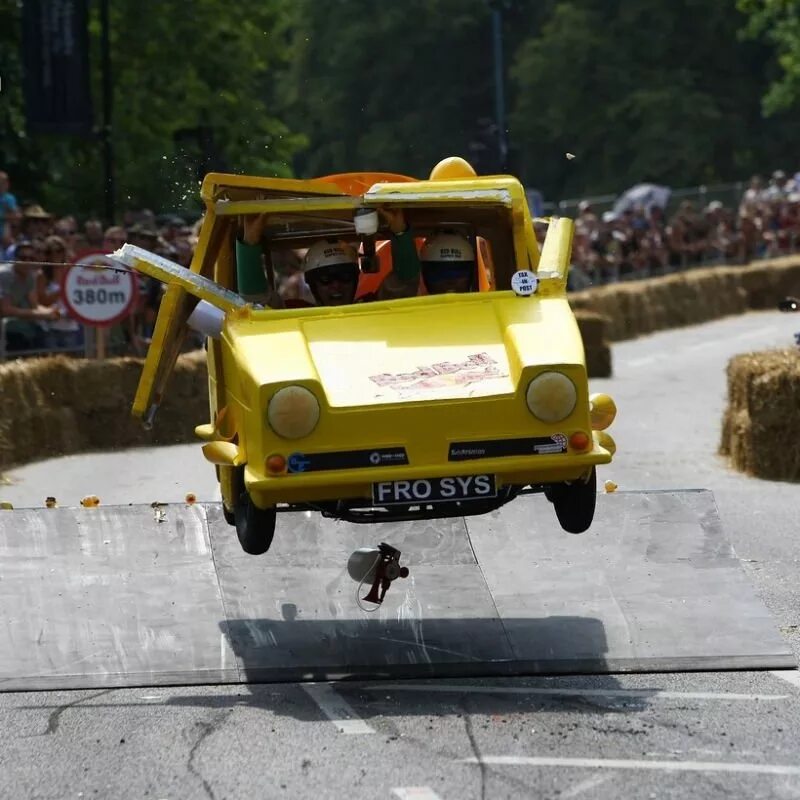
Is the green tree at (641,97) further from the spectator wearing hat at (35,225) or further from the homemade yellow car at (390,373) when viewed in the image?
the homemade yellow car at (390,373)

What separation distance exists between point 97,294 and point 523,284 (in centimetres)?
944

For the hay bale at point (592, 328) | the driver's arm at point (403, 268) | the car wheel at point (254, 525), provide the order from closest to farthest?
the car wheel at point (254, 525)
the driver's arm at point (403, 268)
the hay bale at point (592, 328)

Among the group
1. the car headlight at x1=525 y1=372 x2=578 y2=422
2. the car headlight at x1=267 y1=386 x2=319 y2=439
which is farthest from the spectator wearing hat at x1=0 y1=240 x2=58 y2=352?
the car headlight at x1=525 y1=372 x2=578 y2=422

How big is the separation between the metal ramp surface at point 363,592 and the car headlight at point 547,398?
116 centimetres

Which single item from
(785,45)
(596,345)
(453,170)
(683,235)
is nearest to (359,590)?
(453,170)

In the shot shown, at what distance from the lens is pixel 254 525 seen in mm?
8852

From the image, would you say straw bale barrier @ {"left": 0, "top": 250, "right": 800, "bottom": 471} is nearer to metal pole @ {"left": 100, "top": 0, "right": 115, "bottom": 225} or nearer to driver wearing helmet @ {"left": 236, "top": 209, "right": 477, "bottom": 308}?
metal pole @ {"left": 100, "top": 0, "right": 115, "bottom": 225}

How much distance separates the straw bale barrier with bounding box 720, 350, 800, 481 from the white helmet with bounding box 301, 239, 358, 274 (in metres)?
7.17

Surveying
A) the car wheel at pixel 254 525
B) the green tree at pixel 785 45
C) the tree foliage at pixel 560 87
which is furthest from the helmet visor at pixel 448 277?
the tree foliage at pixel 560 87

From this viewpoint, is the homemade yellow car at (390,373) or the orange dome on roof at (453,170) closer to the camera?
the homemade yellow car at (390,373)

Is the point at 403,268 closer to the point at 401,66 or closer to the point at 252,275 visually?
the point at 252,275

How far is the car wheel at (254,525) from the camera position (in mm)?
8836

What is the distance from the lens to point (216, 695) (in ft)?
27.9

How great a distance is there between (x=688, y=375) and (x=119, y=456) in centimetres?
989
